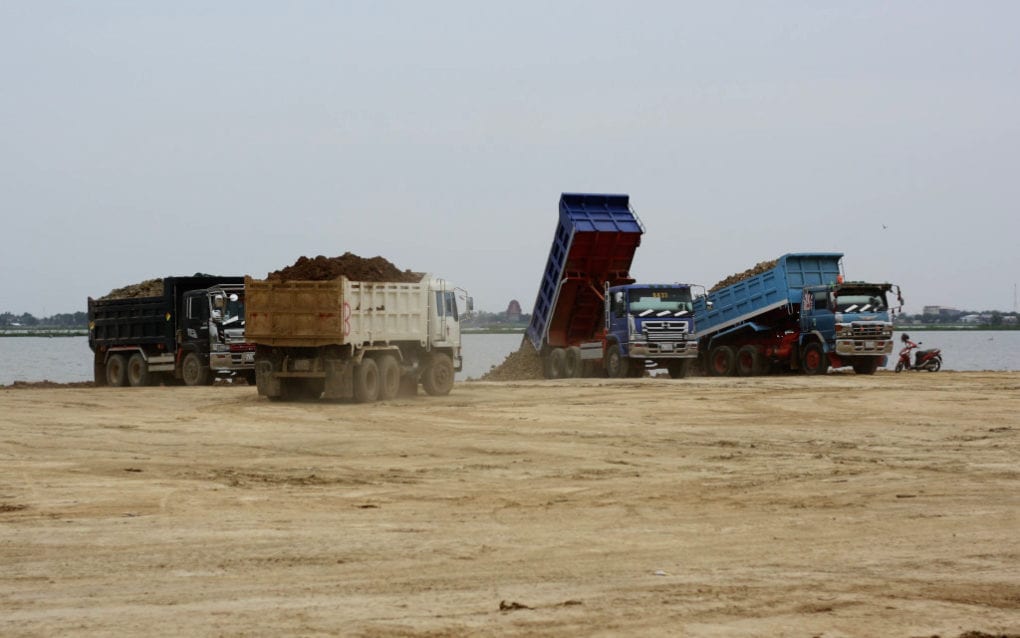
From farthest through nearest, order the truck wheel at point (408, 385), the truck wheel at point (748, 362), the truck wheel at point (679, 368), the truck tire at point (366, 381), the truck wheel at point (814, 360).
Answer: the truck wheel at point (748, 362) → the truck wheel at point (679, 368) → the truck wheel at point (814, 360) → the truck wheel at point (408, 385) → the truck tire at point (366, 381)

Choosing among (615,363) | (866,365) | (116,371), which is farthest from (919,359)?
(116,371)

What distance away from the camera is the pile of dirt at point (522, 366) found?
3922cm

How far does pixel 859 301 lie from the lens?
1407 inches

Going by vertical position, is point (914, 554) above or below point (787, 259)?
below

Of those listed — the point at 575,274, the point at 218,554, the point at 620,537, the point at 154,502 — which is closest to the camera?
Result: the point at 218,554

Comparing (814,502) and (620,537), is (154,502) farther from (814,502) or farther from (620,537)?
(814,502)

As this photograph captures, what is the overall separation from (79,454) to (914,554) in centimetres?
1065

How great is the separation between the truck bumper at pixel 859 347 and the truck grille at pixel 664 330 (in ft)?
13.2

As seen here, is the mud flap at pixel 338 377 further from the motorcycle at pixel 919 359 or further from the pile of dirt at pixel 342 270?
the motorcycle at pixel 919 359

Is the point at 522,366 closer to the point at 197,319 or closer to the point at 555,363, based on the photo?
the point at 555,363

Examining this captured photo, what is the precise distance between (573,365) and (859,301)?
783 cm

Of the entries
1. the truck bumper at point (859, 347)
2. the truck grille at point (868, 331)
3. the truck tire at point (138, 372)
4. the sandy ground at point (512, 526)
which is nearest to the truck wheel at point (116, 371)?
the truck tire at point (138, 372)

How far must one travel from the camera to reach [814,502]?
12.5m

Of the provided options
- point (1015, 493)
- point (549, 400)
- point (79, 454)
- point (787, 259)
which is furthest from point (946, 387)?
point (79, 454)
